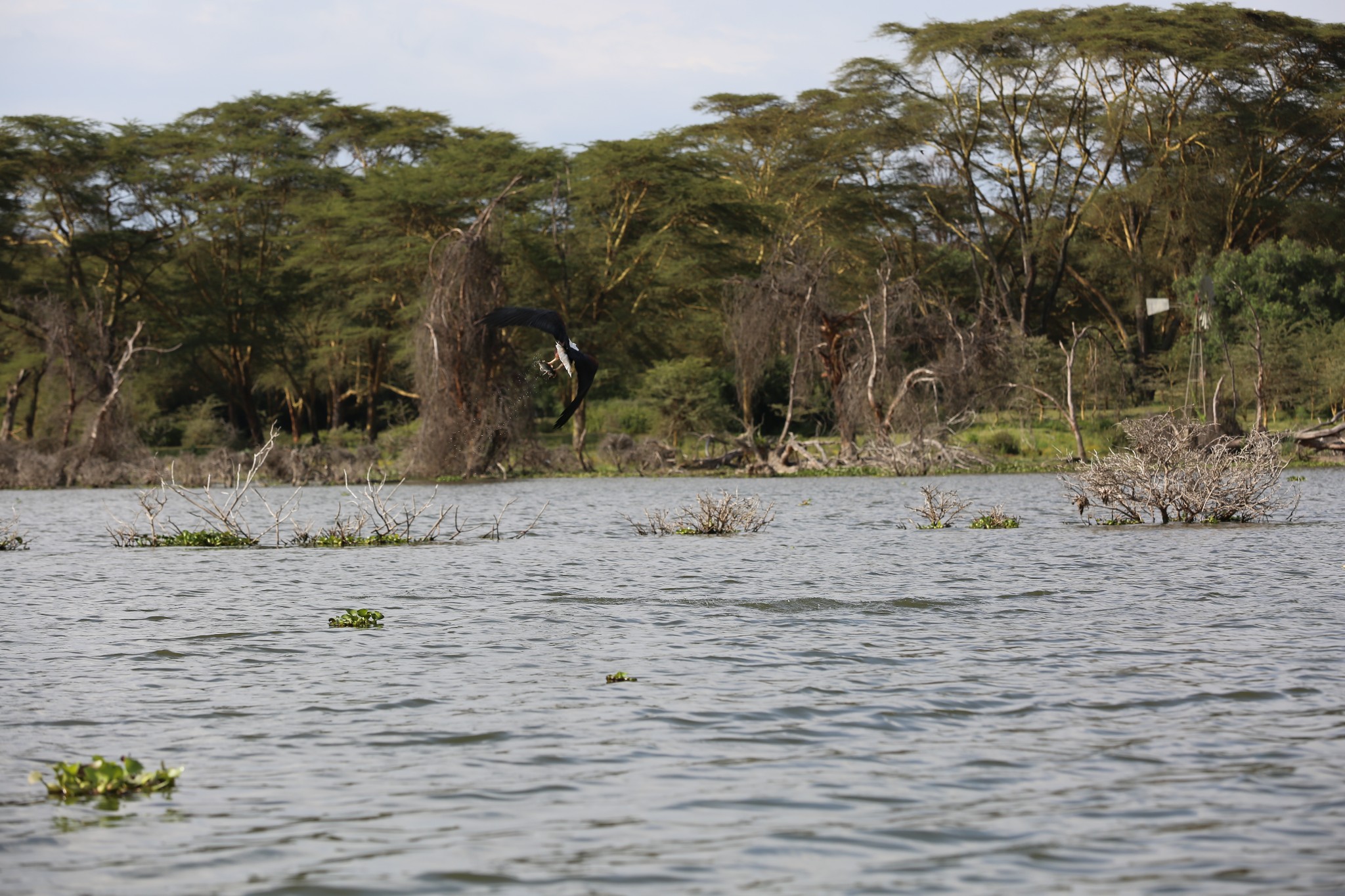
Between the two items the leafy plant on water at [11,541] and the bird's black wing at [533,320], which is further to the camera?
the leafy plant on water at [11,541]

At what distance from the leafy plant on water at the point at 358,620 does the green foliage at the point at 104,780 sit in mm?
5499

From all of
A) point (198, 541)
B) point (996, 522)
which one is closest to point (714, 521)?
point (996, 522)

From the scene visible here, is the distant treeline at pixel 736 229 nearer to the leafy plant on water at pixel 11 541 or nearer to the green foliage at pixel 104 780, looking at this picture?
the leafy plant on water at pixel 11 541

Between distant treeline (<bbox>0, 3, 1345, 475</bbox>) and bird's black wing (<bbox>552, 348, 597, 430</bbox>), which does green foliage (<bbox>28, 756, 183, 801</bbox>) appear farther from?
distant treeline (<bbox>0, 3, 1345, 475</bbox>)

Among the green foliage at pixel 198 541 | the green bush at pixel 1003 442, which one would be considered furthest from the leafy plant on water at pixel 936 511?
the green bush at pixel 1003 442

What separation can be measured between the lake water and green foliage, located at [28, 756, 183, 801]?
0.49ft

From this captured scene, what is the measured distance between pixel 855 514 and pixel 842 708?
1802 centimetres

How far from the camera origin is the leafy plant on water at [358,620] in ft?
41.0

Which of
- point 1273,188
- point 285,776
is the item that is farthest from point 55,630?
point 1273,188

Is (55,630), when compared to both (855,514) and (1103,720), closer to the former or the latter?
(1103,720)

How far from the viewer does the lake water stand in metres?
5.81

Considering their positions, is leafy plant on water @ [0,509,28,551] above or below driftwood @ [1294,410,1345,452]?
below

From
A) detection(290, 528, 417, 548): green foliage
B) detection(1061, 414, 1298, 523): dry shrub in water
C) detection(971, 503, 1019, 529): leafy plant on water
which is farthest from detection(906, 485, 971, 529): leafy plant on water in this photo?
detection(290, 528, 417, 548): green foliage

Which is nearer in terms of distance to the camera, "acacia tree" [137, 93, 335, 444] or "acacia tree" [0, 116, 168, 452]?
"acacia tree" [0, 116, 168, 452]
